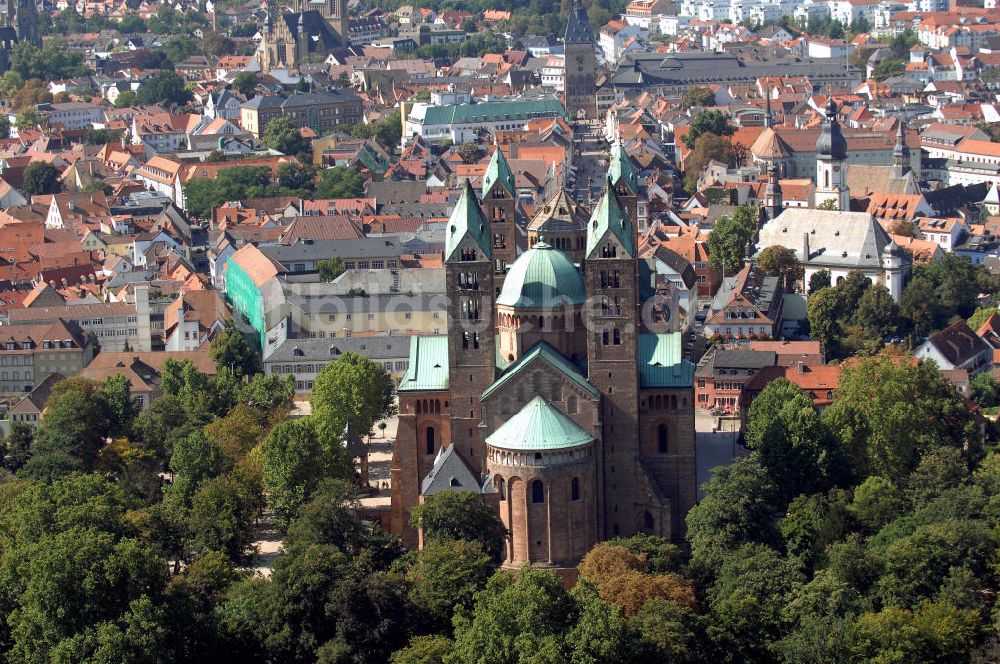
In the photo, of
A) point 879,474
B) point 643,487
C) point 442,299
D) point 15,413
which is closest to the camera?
point 643,487

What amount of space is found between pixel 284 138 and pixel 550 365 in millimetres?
113678

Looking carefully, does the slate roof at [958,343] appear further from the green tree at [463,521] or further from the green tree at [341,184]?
the green tree at [341,184]

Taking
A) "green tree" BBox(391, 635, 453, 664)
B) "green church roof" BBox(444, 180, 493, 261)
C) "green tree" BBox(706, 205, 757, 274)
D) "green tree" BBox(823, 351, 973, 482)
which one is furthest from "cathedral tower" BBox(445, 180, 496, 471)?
"green tree" BBox(706, 205, 757, 274)

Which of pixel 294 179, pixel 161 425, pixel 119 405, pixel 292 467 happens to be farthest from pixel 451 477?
pixel 294 179

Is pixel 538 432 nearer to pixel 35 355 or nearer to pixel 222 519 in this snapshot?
pixel 222 519

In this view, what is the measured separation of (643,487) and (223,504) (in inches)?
668

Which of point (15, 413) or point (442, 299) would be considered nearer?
point (15, 413)

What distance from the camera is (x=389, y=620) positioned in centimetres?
6894

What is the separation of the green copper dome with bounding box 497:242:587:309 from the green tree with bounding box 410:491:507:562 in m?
8.66

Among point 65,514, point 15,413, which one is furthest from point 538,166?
point 65,514

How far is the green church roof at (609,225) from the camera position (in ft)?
253

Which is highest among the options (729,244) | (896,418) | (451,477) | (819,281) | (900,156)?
(900,156)

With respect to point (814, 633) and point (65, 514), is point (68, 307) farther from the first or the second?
point (814, 633)

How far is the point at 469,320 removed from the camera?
78.2m
